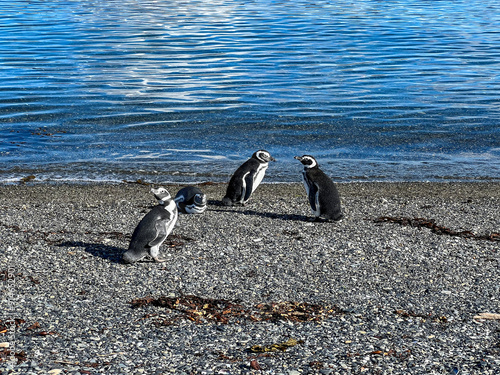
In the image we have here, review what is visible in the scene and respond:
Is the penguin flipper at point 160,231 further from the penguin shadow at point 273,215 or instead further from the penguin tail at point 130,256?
the penguin shadow at point 273,215

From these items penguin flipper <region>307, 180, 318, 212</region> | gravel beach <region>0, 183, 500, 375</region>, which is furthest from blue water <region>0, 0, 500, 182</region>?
gravel beach <region>0, 183, 500, 375</region>

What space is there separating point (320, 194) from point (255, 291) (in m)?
2.99

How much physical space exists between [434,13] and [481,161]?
35.1 m

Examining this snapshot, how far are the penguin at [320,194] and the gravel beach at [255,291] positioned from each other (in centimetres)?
17

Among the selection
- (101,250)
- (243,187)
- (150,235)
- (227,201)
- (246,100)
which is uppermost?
(150,235)

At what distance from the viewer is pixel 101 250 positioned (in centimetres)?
795

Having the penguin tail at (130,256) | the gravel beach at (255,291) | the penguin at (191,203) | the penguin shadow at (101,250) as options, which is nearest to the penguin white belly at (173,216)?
the gravel beach at (255,291)

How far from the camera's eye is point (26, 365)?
5082 mm

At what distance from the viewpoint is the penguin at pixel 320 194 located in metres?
9.33

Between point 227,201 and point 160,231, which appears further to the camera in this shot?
point 227,201

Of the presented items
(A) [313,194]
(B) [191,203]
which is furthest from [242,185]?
(A) [313,194]

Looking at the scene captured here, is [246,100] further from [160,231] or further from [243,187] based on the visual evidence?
[160,231]

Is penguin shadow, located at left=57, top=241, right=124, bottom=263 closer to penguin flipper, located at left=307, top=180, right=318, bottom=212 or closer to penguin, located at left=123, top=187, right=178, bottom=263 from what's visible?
penguin, located at left=123, top=187, right=178, bottom=263

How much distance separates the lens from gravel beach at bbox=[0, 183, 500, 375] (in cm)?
534
